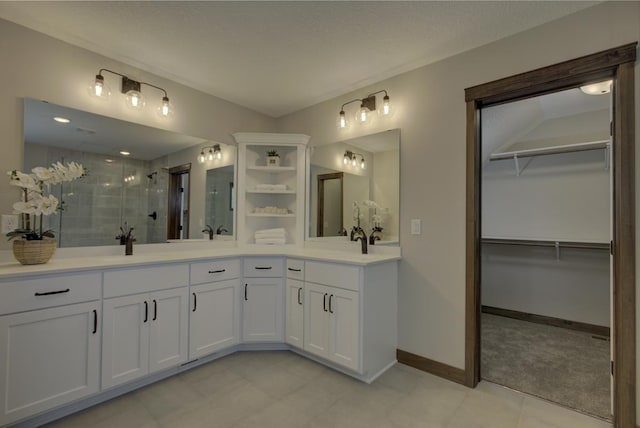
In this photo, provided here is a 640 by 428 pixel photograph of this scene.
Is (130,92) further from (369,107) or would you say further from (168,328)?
(369,107)

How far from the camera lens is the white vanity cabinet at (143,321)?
6.28 ft

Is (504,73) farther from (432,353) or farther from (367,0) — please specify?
(432,353)

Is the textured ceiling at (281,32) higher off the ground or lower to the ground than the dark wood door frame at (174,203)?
higher

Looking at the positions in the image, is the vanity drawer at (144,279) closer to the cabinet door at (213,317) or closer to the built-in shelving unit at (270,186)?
the cabinet door at (213,317)

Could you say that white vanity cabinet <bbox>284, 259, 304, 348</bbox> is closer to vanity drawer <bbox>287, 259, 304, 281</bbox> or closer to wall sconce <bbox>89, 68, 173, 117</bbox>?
vanity drawer <bbox>287, 259, 304, 281</bbox>

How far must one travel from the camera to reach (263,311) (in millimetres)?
2709

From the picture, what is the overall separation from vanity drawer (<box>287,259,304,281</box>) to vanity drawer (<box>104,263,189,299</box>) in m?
0.85

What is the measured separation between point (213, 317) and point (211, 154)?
1.65 meters

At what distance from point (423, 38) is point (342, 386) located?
8.62ft

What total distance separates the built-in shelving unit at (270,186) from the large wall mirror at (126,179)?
0.47 feet

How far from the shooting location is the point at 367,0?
1789 millimetres

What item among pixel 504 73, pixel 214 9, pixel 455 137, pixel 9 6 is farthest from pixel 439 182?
pixel 9 6

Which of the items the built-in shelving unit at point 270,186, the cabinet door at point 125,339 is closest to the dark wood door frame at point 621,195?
the built-in shelving unit at point 270,186

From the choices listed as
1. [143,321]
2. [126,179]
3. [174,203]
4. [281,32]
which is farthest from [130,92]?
[143,321]
